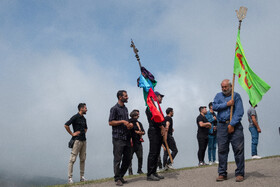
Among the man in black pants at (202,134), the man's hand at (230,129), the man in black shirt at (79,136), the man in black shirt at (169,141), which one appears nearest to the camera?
the man's hand at (230,129)

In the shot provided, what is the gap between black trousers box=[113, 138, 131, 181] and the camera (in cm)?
750

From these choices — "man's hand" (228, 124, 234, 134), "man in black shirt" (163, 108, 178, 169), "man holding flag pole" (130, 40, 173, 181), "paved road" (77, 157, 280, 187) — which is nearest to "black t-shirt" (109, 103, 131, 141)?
"man holding flag pole" (130, 40, 173, 181)

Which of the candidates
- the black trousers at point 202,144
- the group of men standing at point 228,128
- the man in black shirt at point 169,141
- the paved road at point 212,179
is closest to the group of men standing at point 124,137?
the paved road at point 212,179

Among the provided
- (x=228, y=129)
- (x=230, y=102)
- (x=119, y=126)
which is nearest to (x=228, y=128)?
(x=228, y=129)

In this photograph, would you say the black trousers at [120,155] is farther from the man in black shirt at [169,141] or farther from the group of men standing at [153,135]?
the man in black shirt at [169,141]

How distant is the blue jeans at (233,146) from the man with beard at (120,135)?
89.2 inches

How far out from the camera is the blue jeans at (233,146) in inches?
274

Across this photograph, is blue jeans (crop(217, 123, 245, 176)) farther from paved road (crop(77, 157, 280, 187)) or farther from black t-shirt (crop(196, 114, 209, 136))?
black t-shirt (crop(196, 114, 209, 136))

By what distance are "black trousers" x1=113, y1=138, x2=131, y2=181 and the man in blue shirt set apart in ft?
7.63

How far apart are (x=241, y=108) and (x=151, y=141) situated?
2.38 metres

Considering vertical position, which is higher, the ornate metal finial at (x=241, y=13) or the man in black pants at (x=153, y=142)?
the ornate metal finial at (x=241, y=13)

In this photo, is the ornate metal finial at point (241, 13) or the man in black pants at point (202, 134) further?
the man in black pants at point (202, 134)

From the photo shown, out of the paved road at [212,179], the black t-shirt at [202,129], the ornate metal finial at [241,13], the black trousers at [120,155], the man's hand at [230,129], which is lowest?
the paved road at [212,179]

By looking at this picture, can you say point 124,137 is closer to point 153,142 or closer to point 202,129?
point 153,142
